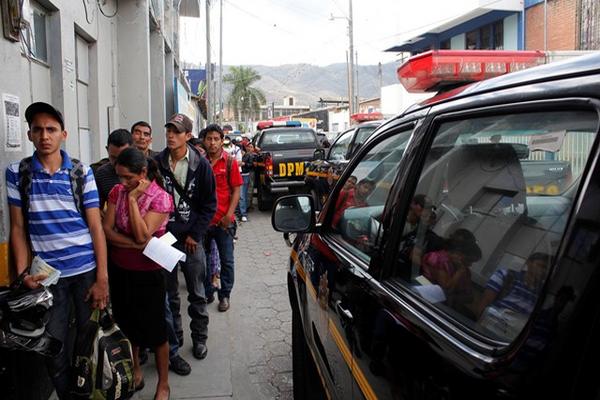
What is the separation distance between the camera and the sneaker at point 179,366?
394 cm

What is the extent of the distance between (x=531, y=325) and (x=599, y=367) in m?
0.15

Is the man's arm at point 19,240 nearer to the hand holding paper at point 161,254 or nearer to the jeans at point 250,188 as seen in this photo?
the hand holding paper at point 161,254

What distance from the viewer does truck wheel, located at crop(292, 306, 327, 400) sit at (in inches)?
119

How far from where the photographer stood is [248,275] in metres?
6.70

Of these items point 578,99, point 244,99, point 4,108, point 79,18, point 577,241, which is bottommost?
point 577,241

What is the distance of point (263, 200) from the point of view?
12.1 meters

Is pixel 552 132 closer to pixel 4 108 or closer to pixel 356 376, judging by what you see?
pixel 356 376

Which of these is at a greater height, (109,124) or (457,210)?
(109,124)

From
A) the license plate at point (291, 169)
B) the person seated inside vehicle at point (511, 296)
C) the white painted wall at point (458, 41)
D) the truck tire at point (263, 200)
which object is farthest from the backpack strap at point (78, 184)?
the white painted wall at point (458, 41)

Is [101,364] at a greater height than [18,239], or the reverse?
[18,239]

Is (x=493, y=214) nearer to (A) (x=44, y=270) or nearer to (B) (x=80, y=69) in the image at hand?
(A) (x=44, y=270)

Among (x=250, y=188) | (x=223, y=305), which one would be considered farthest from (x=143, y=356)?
(x=250, y=188)

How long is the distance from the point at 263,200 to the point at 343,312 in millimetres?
10116

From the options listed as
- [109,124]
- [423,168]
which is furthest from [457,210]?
[109,124]
